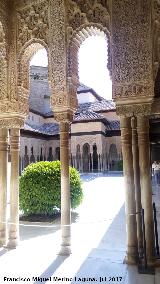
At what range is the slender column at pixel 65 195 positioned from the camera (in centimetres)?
448

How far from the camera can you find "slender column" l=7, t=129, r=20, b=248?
4777 millimetres

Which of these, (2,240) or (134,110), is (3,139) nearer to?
(2,240)

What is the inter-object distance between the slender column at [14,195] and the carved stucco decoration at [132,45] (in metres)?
1.95

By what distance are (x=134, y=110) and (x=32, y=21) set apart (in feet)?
7.86

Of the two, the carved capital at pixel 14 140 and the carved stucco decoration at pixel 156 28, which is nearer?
the carved stucco decoration at pixel 156 28

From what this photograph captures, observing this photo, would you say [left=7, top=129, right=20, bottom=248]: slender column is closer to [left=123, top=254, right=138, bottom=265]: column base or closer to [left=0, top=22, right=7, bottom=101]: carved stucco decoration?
[left=0, top=22, right=7, bottom=101]: carved stucco decoration

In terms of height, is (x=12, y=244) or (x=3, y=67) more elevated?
(x=3, y=67)

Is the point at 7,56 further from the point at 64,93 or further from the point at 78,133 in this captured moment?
Answer: the point at 78,133

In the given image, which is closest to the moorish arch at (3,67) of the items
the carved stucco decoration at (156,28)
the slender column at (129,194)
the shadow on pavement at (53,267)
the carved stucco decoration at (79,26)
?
the carved stucco decoration at (79,26)

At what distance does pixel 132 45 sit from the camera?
4.18m

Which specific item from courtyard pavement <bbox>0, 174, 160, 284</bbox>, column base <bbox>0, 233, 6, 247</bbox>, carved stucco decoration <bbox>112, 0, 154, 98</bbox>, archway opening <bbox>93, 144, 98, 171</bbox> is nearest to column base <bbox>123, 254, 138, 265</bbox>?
courtyard pavement <bbox>0, 174, 160, 284</bbox>

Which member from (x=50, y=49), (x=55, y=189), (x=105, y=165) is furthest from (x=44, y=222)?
(x=105, y=165)

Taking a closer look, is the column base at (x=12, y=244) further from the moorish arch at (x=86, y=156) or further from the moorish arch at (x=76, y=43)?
the moorish arch at (x=86, y=156)

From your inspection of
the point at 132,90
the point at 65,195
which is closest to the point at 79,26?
the point at 132,90
